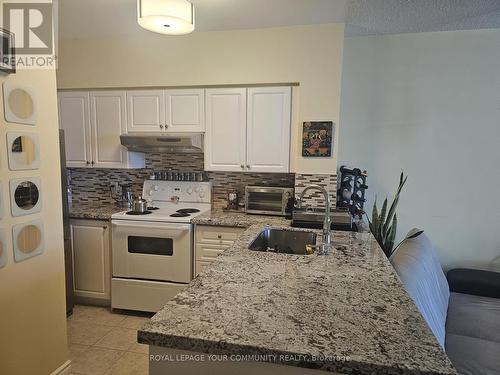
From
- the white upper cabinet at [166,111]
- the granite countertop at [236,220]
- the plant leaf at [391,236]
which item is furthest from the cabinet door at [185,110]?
the plant leaf at [391,236]

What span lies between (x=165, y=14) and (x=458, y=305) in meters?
2.84

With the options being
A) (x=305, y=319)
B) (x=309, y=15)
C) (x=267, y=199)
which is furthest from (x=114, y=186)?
(x=305, y=319)

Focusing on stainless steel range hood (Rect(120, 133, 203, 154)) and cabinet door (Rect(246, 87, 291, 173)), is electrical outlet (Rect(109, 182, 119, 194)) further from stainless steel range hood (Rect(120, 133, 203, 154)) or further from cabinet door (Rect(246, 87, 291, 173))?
cabinet door (Rect(246, 87, 291, 173))

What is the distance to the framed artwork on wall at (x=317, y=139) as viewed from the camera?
8.99ft

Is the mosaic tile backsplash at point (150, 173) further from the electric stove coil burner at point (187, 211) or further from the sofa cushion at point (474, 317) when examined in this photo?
the sofa cushion at point (474, 317)

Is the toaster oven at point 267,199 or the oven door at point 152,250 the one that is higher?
the toaster oven at point 267,199

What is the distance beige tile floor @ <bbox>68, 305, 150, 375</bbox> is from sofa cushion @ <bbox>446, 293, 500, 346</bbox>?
84.7 inches

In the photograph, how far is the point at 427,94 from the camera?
2.92 m

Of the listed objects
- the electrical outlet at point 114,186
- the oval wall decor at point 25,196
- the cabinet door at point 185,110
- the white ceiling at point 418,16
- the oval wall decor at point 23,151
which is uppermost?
the white ceiling at point 418,16

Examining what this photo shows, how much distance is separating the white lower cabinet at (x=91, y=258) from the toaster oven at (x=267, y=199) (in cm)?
136

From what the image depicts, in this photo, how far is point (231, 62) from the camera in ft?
9.38

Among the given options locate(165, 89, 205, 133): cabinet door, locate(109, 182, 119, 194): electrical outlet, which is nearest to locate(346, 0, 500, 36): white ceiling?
locate(165, 89, 205, 133): cabinet door

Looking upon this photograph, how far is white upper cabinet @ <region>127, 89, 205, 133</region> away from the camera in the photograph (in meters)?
3.00

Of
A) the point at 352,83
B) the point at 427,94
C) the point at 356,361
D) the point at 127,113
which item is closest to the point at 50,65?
the point at 127,113
